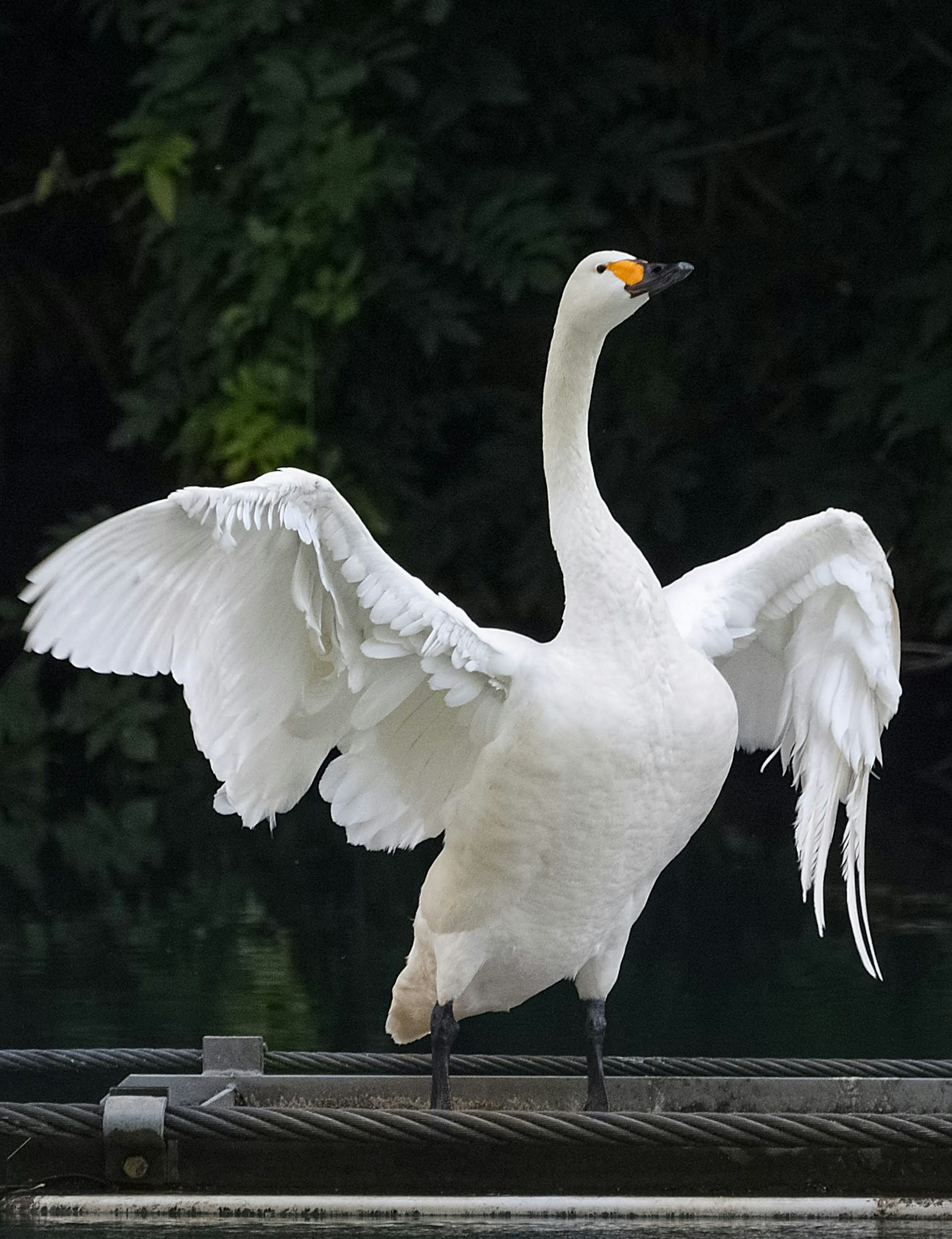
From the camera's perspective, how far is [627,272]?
267 cm

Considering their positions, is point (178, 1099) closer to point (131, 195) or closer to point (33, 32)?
point (131, 195)

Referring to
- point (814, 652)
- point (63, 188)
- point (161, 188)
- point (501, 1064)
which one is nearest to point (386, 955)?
point (501, 1064)

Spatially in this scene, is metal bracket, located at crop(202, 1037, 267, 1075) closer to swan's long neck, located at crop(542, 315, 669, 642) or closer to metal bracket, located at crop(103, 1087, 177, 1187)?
metal bracket, located at crop(103, 1087, 177, 1187)

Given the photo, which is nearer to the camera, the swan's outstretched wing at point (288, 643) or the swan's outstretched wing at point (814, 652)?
the swan's outstretched wing at point (288, 643)

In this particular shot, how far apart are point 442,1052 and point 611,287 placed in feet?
3.20

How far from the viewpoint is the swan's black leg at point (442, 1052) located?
2.62 m


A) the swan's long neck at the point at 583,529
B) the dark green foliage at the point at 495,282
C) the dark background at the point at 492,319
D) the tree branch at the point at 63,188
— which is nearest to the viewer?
the swan's long neck at the point at 583,529

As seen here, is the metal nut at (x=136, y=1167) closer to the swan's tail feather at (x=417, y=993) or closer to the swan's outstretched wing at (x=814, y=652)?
the swan's tail feather at (x=417, y=993)

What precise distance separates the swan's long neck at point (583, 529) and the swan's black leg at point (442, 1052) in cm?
51

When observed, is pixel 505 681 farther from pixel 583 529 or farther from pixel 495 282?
pixel 495 282

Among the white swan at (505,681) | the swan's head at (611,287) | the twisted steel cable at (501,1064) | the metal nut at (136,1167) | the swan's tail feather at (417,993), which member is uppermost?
the swan's head at (611,287)

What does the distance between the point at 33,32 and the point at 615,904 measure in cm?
704

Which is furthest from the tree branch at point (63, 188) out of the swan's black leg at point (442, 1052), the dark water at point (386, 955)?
the swan's black leg at point (442, 1052)

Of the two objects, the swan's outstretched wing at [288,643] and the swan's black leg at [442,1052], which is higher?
the swan's outstretched wing at [288,643]
